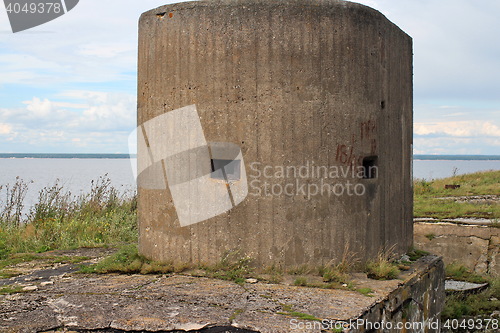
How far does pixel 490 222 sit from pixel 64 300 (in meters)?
7.84

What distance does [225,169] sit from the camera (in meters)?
4.91

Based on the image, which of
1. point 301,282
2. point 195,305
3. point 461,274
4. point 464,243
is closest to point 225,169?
point 301,282

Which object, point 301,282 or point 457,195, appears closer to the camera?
point 301,282

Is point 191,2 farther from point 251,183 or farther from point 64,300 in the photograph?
point 64,300

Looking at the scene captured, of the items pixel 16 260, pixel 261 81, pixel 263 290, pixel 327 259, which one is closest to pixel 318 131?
pixel 261 81

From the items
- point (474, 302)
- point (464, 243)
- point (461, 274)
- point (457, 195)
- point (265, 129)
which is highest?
point (265, 129)

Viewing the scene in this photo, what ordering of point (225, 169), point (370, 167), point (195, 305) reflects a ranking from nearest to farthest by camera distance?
1. point (195, 305)
2. point (225, 169)
3. point (370, 167)

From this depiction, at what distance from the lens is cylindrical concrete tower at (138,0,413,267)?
4.76 m

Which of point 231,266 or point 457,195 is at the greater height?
point 457,195

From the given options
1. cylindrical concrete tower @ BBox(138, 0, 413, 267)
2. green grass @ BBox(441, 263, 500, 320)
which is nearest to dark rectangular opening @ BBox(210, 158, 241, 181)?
cylindrical concrete tower @ BBox(138, 0, 413, 267)

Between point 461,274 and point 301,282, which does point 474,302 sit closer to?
point 461,274

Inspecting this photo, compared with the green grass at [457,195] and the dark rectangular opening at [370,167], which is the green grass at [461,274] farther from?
the dark rectangular opening at [370,167]

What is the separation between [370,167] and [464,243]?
4522 mm

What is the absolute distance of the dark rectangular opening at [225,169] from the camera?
4.85 meters
